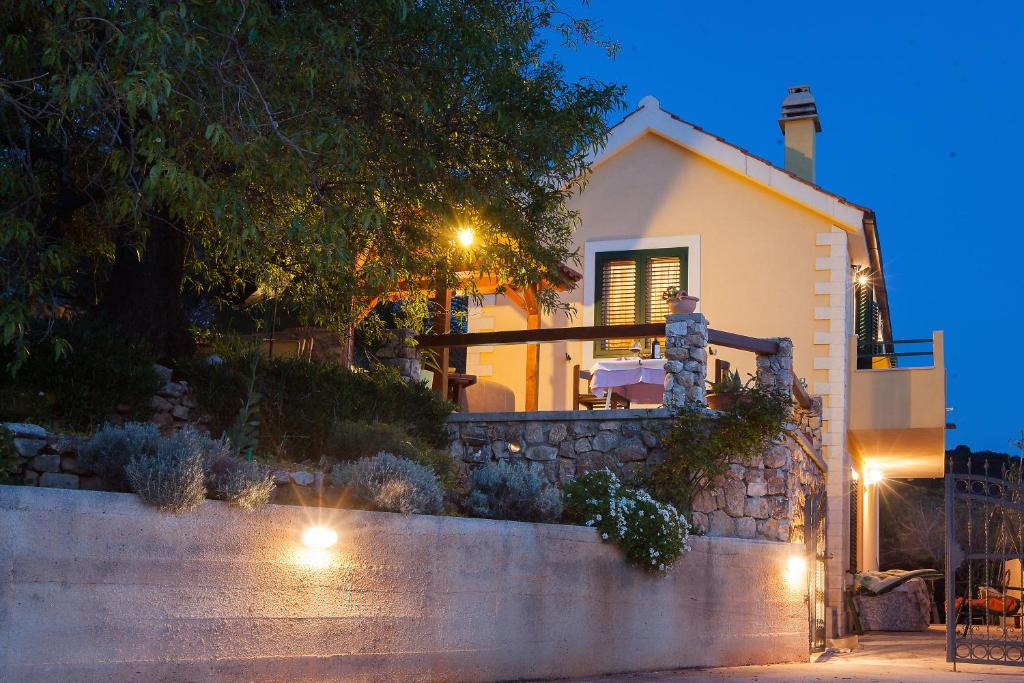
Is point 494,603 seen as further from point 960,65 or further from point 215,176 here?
point 960,65

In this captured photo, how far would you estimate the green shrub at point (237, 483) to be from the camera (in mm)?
6422

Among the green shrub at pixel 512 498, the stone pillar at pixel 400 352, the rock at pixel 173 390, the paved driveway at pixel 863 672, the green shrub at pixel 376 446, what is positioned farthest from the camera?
the stone pillar at pixel 400 352

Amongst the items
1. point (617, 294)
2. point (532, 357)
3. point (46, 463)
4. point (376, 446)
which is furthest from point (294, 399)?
point (617, 294)

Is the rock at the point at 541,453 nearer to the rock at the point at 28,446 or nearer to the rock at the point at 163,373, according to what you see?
the rock at the point at 163,373

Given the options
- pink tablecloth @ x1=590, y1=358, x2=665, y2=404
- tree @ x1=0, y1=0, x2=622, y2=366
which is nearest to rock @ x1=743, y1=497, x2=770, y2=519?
pink tablecloth @ x1=590, y1=358, x2=665, y2=404

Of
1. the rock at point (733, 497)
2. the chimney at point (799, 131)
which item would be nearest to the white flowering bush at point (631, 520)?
the rock at point (733, 497)

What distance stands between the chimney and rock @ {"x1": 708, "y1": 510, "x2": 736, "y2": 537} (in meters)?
8.84

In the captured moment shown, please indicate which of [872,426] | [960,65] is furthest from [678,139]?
[960,65]

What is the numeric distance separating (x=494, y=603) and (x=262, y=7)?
459cm

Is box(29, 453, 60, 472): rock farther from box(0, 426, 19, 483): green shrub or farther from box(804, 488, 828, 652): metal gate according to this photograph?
box(804, 488, 828, 652): metal gate

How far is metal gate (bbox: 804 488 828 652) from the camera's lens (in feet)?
40.2

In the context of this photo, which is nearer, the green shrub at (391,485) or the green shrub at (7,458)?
the green shrub at (7,458)

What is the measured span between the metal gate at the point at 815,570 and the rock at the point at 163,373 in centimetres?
704

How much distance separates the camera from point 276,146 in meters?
7.93
